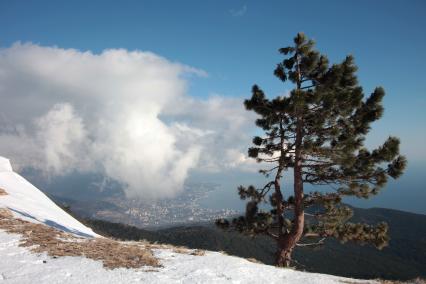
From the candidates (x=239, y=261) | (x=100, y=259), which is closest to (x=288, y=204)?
(x=239, y=261)

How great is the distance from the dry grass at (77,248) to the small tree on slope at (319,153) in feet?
40.5

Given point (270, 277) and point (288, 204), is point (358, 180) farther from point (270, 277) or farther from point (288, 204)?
point (270, 277)

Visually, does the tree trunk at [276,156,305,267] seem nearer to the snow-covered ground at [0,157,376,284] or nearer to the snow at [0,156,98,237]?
the snow-covered ground at [0,157,376,284]

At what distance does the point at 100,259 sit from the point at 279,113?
14.8 meters

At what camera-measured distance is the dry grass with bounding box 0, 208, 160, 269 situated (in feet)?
34.1

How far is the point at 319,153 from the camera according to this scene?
20938 millimetres

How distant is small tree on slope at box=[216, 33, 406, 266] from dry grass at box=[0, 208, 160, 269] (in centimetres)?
1234

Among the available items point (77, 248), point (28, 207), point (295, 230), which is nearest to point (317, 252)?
point (295, 230)

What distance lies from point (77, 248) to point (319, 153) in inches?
579

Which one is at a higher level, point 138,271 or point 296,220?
point 296,220

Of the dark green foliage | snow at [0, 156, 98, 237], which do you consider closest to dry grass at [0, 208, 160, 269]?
snow at [0, 156, 98, 237]

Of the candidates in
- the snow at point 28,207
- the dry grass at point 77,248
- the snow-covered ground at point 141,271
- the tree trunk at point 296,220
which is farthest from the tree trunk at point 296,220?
the dry grass at point 77,248

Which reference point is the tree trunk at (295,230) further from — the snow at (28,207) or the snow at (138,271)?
the snow at (28,207)

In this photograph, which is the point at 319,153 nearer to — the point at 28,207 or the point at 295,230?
the point at 295,230
